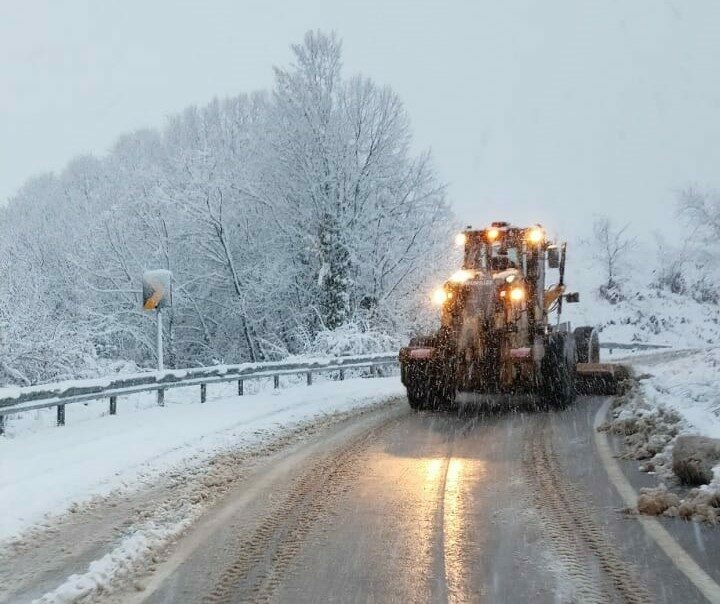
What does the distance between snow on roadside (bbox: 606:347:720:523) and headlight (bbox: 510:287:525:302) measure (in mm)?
2497

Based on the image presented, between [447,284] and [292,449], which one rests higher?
[447,284]

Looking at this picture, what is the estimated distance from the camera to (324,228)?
24.5 m

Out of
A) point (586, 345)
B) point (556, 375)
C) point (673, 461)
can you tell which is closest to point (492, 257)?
point (556, 375)

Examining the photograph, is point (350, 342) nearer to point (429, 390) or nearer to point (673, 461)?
point (429, 390)

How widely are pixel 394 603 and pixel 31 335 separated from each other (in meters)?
16.1

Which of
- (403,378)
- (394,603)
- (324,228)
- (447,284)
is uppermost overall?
(324,228)

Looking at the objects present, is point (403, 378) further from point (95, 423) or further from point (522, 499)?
point (522, 499)

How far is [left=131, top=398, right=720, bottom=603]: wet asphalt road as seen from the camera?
4375 millimetres

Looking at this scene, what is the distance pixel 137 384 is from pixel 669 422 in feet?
28.9

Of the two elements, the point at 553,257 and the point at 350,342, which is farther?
the point at 350,342

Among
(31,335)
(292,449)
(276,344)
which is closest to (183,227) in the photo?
(276,344)

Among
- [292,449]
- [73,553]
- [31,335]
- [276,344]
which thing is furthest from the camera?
[276,344]

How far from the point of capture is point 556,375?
13.2 metres

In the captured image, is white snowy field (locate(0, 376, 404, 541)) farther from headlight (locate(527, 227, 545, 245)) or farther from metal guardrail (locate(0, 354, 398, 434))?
headlight (locate(527, 227, 545, 245))
